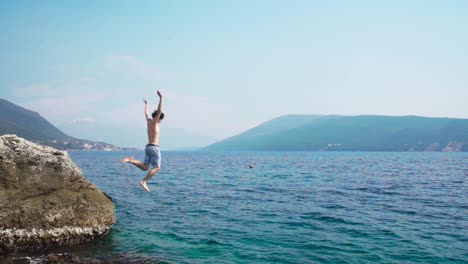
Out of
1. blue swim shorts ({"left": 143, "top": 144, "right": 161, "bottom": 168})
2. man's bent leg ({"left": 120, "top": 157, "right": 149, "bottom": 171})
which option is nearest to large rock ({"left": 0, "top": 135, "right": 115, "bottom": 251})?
man's bent leg ({"left": 120, "top": 157, "right": 149, "bottom": 171})

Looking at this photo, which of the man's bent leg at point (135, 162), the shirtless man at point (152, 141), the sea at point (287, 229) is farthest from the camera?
the sea at point (287, 229)

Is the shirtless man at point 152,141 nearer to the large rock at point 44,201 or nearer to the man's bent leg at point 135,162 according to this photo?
the man's bent leg at point 135,162

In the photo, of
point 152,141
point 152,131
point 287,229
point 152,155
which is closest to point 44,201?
point 152,155

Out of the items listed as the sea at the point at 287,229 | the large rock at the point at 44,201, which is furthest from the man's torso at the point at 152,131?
the large rock at the point at 44,201

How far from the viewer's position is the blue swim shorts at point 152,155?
12445mm

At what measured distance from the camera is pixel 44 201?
14125mm

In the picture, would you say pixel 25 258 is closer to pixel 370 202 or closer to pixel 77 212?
pixel 77 212

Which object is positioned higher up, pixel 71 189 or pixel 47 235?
pixel 71 189

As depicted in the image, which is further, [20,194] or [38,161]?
[38,161]

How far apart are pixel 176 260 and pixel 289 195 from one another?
17.3 meters

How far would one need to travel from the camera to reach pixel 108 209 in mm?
15961

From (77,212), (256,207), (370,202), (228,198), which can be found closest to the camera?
(77,212)

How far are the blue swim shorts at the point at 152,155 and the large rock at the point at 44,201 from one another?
4469 mm

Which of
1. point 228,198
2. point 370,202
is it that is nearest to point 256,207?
point 228,198
